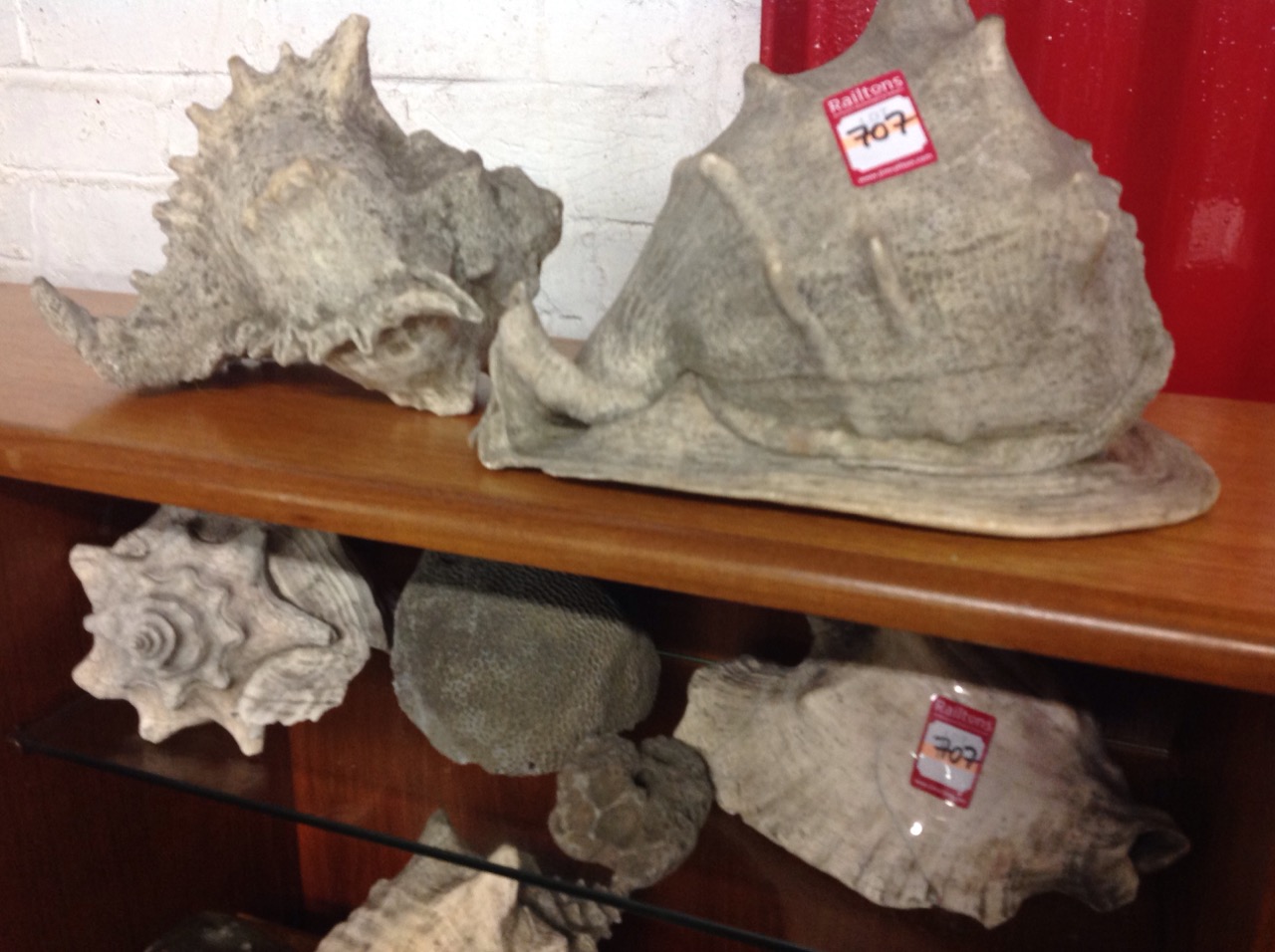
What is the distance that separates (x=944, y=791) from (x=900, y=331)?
0.97ft

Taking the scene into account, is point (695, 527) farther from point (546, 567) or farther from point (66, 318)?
point (66, 318)

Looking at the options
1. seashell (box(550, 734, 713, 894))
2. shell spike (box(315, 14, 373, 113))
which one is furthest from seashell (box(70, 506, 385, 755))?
shell spike (box(315, 14, 373, 113))

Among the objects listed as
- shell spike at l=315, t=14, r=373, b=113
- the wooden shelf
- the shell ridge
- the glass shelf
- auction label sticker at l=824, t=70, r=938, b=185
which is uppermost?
shell spike at l=315, t=14, r=373, b=113

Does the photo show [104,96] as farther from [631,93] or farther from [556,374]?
[556,374]

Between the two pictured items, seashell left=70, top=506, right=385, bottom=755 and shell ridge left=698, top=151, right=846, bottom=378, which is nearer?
shell ridge left=698, top=151, right=846, bottom=378

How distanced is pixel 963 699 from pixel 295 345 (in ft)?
1.51

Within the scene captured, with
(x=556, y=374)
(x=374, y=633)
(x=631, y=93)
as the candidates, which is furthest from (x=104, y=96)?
(x=556, y=374)

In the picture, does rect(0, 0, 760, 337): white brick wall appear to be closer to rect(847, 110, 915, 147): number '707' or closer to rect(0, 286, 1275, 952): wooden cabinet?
rect(0, 286, 1275, 952): wooden cabinet

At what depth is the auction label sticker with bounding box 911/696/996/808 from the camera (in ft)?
1.96

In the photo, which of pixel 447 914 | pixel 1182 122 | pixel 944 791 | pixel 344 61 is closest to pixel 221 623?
pixel 447 914

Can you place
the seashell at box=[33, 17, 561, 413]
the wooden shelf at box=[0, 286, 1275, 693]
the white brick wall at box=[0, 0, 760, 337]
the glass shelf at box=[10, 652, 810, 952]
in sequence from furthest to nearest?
1. the white brick wall at box=[0, 0, 760, 337]
2. the glass shelf at box=[10, 652, 810, 952]
3. the seashell at box=[33, 17, 561, 413]
4. the wooden shelf at box=[0, 286, 1275, 693]

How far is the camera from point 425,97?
977mm

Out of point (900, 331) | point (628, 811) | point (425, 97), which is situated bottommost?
point (628, 811)

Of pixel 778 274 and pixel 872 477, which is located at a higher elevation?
pixel 778 274
